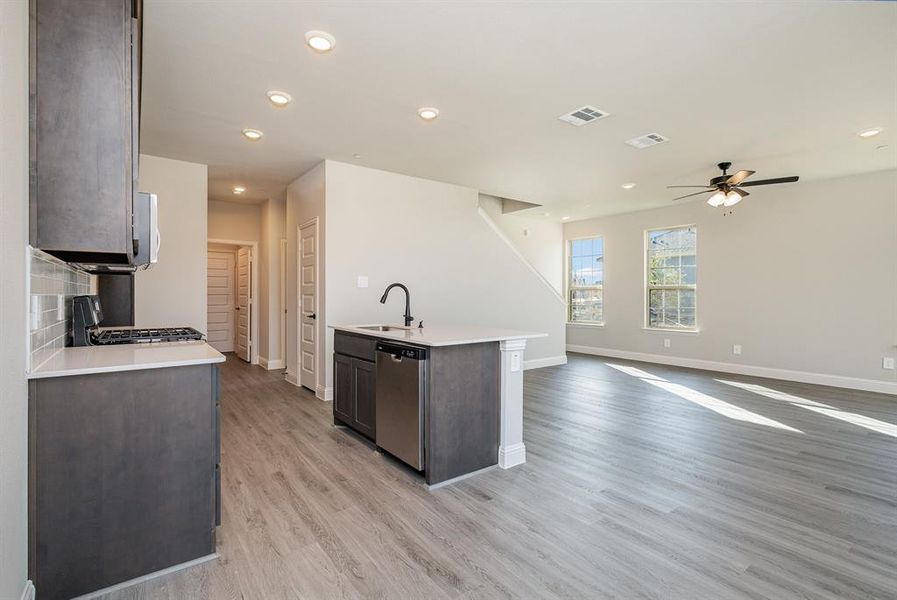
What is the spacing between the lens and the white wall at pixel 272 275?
6.81 meters

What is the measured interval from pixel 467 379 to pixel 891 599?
208cm

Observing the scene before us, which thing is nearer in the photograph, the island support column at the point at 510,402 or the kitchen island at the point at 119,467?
the kitchen island at the point at 119,467

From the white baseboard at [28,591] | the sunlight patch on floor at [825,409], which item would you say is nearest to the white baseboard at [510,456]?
the white baseboard at [28,591]

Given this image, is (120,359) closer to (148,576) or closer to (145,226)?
(145,226)

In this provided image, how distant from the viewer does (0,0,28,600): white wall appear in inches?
49.3

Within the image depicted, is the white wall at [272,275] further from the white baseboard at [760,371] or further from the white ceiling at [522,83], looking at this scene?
the white baseboard at [760,371]

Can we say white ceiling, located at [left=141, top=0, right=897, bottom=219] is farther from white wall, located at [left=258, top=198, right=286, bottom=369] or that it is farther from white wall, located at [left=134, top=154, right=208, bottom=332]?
white wall, located at [left=258, top=198, right=286, bottom=369]

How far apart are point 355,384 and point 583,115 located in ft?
9.61

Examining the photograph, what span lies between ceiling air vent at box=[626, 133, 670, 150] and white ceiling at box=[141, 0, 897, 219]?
0.32 ft

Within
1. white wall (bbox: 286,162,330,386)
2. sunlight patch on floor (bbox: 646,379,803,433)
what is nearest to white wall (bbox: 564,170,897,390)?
sunlight patch on floor (bbox: 646,379,803,433)

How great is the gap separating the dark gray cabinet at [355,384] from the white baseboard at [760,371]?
5.95 meters

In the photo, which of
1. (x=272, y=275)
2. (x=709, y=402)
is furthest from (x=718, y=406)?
(x=272, y=275)

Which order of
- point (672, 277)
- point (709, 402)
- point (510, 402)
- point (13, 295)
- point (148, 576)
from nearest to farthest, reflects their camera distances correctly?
point (13, 295)
point (148, 576)
point (510, 402)
point (709, 402)
point (672, 277)

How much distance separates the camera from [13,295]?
1.42 meters
